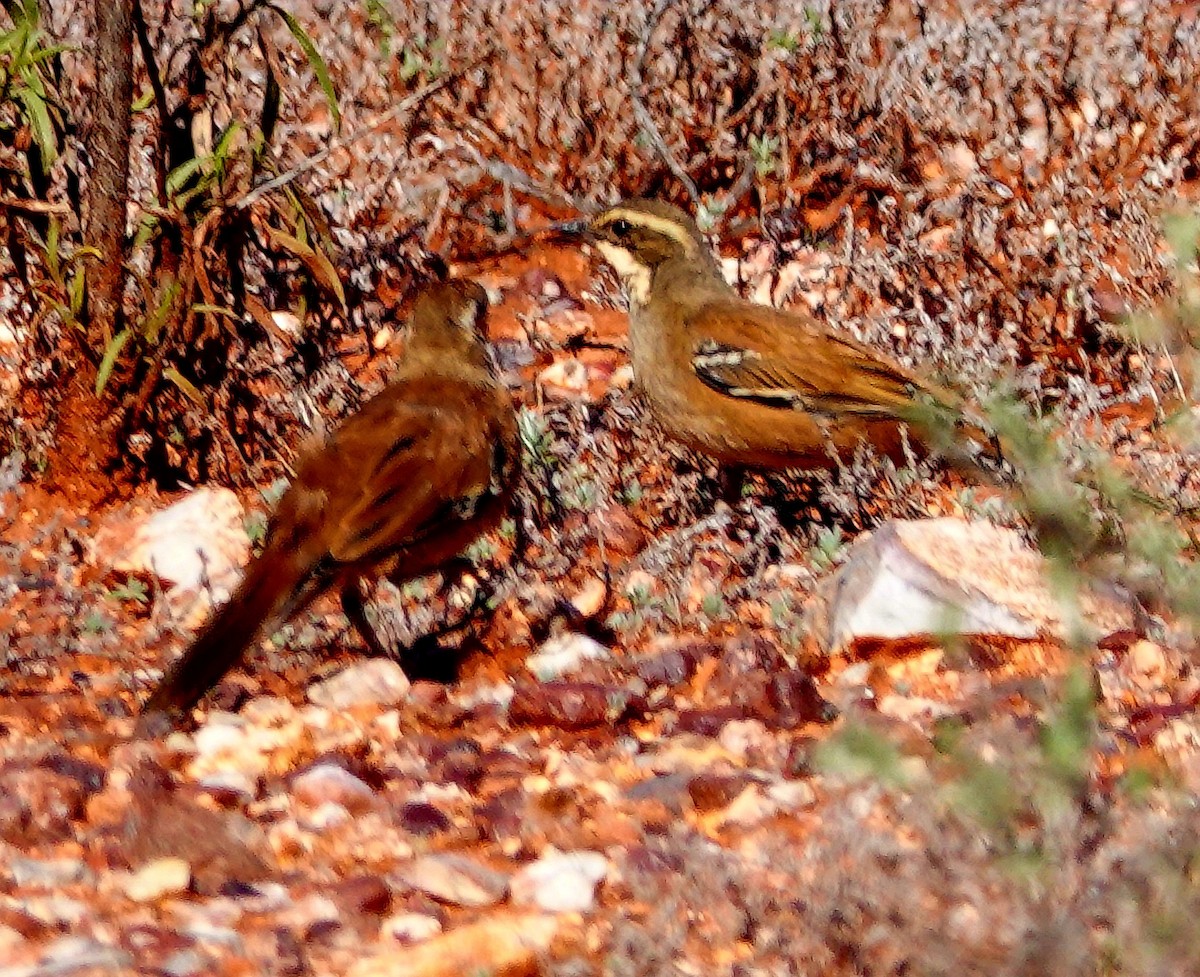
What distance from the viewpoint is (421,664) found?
19.6 ft

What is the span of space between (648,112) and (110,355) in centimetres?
336

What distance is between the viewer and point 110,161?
261 inches

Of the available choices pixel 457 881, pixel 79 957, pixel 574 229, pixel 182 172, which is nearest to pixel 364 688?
pixel 457 881

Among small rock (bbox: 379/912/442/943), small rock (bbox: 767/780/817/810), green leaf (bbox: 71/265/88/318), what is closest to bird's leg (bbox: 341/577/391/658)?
green leaf (bbox: 71/265/88/318)

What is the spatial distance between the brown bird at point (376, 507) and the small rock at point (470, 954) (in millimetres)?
1632

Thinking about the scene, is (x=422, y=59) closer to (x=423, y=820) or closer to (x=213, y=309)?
(x=213, y=309)

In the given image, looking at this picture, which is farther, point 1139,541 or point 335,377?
point 335,377

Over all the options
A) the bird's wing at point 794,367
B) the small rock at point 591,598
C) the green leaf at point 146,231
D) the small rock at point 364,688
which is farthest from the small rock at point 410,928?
the bird's wing at point 794,367

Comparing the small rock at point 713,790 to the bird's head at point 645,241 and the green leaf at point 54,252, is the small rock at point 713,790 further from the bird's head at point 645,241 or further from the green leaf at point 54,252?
the bird's head at point 645,241

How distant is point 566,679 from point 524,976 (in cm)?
203

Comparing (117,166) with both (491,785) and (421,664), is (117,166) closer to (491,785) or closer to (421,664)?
(421,664)

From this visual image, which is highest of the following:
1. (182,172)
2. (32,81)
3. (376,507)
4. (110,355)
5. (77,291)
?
(32,81)

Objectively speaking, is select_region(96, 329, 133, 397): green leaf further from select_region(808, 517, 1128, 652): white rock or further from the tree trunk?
select_region(808, 517, 1128, 652): white rock

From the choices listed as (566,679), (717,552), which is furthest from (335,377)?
(566,679)
